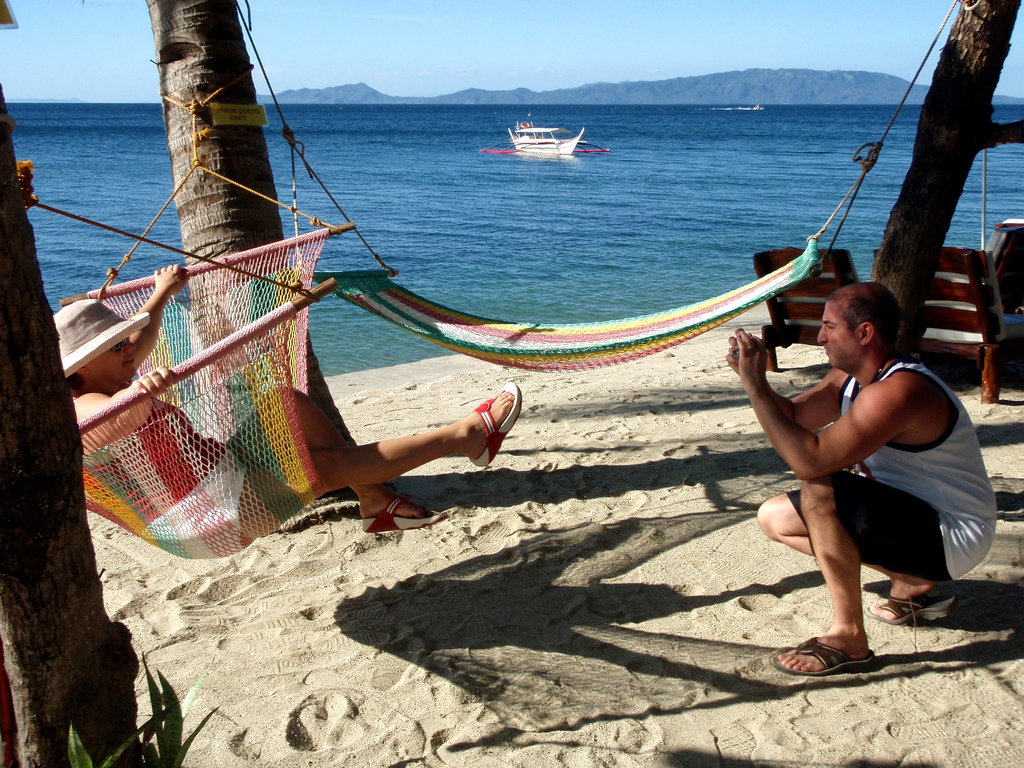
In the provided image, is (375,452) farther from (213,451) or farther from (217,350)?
(217,350)

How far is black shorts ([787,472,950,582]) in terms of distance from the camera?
191 centimetres

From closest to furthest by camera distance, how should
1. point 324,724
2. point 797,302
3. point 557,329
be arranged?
point 324,724
point 557,329
point 797,302

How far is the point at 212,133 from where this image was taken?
9.27 ft

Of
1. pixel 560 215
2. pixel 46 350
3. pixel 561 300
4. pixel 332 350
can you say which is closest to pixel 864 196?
pixel 560 215

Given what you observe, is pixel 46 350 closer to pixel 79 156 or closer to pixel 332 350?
pixel 332 350

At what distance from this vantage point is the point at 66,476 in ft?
4.25

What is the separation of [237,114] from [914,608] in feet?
8.55

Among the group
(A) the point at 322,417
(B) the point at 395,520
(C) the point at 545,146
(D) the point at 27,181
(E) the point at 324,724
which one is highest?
(C) the point at 545,146

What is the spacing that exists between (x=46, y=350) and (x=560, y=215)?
15.2 meters

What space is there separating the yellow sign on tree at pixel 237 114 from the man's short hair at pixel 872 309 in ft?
6.56

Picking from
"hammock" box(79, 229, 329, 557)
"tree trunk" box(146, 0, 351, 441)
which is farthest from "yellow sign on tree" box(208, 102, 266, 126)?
"hammock" box(79, 229, 329, 557)

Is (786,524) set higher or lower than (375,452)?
lower

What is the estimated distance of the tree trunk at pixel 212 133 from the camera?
2.77m

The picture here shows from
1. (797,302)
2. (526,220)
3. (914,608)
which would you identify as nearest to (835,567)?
(914,608)
